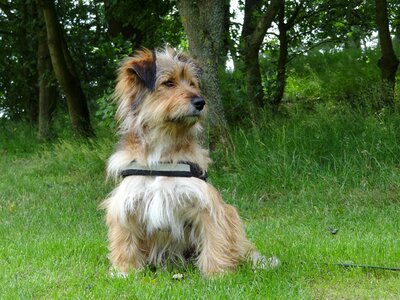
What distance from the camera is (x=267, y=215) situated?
24.0 ft

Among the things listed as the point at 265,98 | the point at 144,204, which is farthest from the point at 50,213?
the point at 265,98

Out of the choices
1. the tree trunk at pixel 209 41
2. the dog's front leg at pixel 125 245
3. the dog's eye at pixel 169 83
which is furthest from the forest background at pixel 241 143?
the dog's eye at pixel 169 83

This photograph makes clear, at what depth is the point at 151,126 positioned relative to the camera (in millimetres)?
4793

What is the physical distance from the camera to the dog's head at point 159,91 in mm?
4672

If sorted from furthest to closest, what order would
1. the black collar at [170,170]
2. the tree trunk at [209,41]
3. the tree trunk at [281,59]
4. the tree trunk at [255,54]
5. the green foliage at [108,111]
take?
the tree trunk at [281,59]
the tree trunk at [255,54]
the green foliage at [108,111]
the tree trunk at [209,41]
the black collar at [170,170]

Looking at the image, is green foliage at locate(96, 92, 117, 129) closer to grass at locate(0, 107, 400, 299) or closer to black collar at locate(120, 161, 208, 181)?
grass at locate(0, 107, 400, 299)

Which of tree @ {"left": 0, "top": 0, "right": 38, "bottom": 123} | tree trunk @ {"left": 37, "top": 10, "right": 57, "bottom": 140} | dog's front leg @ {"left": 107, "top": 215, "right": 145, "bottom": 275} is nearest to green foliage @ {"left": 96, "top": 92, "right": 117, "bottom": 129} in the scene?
dog's front leg @ {"left": 107, "top": 215, "right": 145, "bottom": 275}

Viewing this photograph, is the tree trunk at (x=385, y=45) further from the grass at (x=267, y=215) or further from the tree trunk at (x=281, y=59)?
the grass at (x=267, y=215)

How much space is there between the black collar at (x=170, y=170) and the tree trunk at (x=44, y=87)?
10.5m

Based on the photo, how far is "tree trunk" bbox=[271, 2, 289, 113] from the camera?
12.0m

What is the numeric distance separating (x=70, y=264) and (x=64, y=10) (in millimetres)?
11294

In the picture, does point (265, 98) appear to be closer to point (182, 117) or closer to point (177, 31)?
point (177, 31)

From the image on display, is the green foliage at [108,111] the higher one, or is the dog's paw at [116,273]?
the green foliage at [108,111]

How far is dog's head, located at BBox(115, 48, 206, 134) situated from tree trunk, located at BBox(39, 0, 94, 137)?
28.4ft
